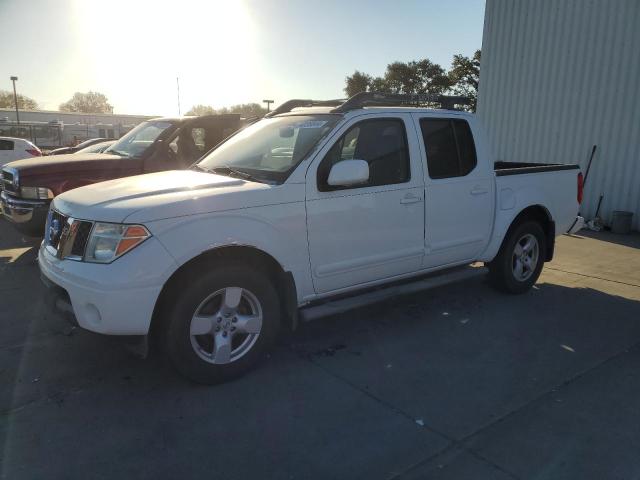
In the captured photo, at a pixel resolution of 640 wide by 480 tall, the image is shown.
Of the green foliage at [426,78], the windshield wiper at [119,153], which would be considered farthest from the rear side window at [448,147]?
the green foliage at [426,78]

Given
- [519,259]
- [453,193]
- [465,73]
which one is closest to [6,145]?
[453,193]

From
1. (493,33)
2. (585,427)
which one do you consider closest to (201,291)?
(585,427)

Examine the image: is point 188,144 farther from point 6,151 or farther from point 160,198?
point 6,151

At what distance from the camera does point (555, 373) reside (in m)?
3.78

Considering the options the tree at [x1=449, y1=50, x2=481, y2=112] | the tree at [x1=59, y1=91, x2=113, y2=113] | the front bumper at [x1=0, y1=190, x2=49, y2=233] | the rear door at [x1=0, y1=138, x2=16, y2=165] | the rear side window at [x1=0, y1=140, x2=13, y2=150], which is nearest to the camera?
the front bumper at [x1=0, y1=190, x2=49, y2=233]

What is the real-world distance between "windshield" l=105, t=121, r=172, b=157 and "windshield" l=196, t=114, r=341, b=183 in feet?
10.4

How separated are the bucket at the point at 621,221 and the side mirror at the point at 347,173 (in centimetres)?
812

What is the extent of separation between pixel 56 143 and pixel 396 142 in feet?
128

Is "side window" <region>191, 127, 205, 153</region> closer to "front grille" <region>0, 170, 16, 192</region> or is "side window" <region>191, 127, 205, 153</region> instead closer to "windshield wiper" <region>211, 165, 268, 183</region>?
Answer: "front grille" <region>0, 170, 16, 192</region>

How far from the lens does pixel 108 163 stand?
22.6ft

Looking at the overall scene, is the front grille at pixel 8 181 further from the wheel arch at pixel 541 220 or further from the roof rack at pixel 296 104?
the wheel arch at pixel 541 220

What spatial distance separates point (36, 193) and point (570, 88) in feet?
33.8

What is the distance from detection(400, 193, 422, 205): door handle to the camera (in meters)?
4.27

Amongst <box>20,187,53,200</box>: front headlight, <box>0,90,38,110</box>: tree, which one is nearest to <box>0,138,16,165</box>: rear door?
<box>20,187,53,200</box>: front headlight
